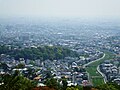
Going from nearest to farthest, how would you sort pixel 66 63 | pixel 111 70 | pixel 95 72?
1. pixel 95 72
2. pixel 111 70
3. pixel 66 63

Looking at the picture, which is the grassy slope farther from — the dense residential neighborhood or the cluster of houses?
the cluster of houses

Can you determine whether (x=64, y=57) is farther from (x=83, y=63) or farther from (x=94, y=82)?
(x=94, y=82)

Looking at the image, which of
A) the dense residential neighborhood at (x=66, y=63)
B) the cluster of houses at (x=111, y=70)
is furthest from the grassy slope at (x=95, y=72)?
the cluster of houses at (x=111, y=70)

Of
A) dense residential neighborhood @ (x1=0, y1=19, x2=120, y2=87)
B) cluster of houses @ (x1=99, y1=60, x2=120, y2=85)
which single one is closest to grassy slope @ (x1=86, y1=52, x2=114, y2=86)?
dense residential neighborhood @ (x1=0, y1=19, x2=120, y2=87)

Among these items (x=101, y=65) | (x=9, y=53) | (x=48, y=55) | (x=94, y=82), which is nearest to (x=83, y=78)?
(x=94, y=82)

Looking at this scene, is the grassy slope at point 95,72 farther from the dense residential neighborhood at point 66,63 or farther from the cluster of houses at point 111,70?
the cluster of houses at point 111,70

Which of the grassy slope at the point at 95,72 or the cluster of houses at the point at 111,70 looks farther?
the cluster of houses at the point at 111,70

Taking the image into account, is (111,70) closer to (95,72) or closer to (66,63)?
(95,72)

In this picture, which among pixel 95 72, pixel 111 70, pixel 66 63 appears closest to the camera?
pixel 95 72

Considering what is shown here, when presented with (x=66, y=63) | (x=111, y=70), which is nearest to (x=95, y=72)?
(x=111, y=70)

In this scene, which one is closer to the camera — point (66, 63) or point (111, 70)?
point (111, 70)

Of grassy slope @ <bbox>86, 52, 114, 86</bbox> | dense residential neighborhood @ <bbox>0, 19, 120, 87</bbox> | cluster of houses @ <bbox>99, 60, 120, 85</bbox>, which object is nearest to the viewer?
grassy slope @ <bbox>86, 52, 114, 86</bbox>

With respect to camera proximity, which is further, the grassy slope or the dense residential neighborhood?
the dense residential neighborhood
